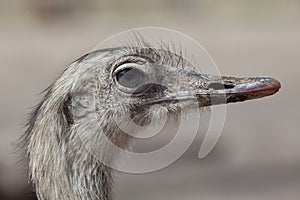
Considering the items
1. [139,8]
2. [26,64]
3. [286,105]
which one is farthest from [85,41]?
[286,105]

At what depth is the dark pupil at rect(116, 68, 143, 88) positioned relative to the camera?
243 cm

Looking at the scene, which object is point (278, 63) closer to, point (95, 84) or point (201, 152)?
point (201, 152)

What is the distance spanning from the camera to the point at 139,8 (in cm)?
788

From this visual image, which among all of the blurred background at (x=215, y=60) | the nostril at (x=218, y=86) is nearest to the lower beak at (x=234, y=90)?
the nostril at (x=218, y=86)

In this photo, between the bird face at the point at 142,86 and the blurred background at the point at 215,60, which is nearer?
the bird face at the point at 142,86

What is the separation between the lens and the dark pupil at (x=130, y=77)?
7.97 ft

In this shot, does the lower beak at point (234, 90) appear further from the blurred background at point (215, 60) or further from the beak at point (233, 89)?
the blurred background at point (215, 60)

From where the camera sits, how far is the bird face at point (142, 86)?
242 centimetres

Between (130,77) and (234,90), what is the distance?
0.26 metres

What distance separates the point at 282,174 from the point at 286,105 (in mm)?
1117

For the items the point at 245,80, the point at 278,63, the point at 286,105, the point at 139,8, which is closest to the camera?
the point at 245,80

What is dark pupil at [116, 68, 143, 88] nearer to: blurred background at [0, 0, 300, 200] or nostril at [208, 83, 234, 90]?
nostril at [208, 83, 234, 90]

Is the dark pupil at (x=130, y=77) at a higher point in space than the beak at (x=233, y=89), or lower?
higher

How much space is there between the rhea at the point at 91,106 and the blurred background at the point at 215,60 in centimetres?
141
